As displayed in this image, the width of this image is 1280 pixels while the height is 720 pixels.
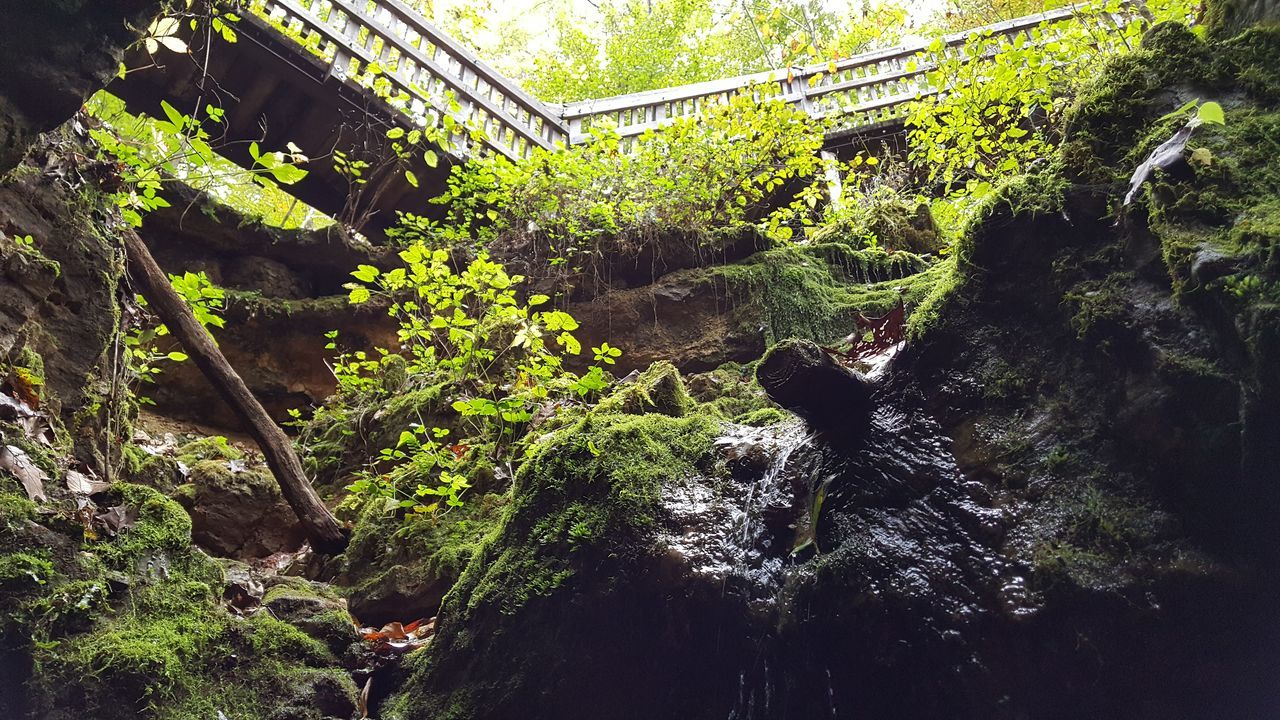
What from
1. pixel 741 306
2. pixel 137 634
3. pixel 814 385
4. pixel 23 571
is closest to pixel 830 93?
pixel 741 306

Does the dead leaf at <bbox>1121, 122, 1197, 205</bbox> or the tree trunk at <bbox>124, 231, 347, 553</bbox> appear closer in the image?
the dead leaf at <bbox>1121, 122, 1197, 205</bbox>

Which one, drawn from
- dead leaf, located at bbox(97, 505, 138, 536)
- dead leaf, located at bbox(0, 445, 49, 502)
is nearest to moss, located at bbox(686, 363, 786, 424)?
dead leaf, located at bbox(97, 505, 138, 536)

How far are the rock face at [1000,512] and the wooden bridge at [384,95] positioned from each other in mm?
5655

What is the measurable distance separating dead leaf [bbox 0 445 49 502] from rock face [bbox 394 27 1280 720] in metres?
2.04

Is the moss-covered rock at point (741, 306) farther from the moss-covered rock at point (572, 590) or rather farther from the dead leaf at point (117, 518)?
the dead leaf at point (117, 518)

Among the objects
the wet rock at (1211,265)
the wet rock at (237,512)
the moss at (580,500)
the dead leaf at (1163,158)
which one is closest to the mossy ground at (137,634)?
the moss at (580,500)

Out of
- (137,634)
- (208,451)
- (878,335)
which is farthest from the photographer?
(208,451)

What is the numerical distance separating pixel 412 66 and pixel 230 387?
6131 millimetres

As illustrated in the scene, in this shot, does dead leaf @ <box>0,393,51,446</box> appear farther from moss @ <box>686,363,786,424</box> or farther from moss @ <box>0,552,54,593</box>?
moss @ <box>686,363,786,424</box>

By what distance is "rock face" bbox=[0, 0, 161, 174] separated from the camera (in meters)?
2.75

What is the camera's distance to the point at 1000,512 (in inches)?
111

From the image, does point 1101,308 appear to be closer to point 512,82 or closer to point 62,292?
point 62,292

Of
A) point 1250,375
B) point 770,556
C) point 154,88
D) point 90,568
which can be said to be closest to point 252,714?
point 90,568

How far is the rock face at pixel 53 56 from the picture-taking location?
108 inches
